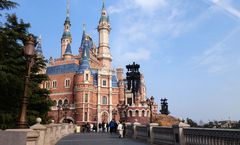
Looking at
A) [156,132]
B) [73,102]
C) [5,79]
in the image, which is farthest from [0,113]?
[73,102]

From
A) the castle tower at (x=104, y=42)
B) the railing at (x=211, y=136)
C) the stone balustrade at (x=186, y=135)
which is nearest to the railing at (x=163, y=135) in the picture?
the stone balustrade at (x=186, y=135)

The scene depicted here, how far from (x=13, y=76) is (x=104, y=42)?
59.1m

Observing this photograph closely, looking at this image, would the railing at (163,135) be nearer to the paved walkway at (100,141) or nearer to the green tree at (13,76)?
the paved walkway at (100,141)

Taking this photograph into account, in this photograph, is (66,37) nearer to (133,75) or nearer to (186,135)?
(133,75)

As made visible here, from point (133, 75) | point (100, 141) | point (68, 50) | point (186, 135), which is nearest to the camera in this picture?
point (186, 135)

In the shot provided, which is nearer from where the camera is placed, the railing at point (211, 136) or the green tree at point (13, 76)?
the railing at point (211, 136)

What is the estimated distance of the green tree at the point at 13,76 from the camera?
14.5 meters

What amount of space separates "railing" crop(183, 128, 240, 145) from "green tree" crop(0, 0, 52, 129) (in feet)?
29.5

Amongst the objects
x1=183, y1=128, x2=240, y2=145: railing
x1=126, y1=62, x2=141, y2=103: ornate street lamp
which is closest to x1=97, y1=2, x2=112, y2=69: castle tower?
x1=126, y1=62, x2=141, y2=103: ornate street lamp

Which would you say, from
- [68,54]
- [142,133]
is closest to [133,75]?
[68,54]

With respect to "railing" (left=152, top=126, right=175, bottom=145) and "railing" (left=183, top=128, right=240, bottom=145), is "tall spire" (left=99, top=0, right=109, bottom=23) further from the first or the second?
"railing" (left=183, top=128, right=240, bottom=145)

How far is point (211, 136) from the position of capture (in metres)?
8.74

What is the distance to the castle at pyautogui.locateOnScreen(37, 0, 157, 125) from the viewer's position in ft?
192

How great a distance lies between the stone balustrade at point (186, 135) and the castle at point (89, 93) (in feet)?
131
